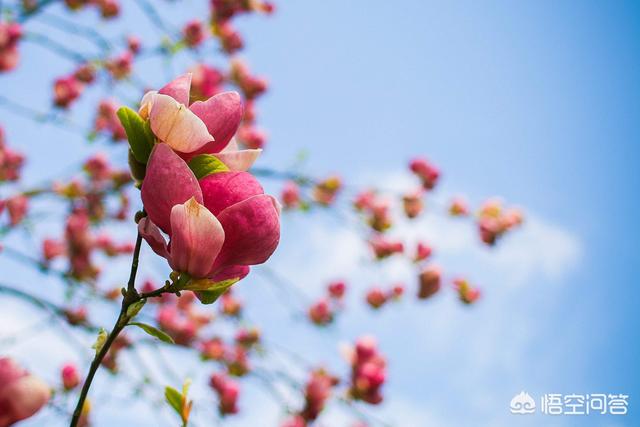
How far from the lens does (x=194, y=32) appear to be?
3154 millimetres

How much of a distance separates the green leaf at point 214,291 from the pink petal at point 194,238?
0.08 ft

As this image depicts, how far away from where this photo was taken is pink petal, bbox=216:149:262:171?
1.69ft

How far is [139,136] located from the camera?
0.51 metres

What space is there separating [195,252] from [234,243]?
3cm

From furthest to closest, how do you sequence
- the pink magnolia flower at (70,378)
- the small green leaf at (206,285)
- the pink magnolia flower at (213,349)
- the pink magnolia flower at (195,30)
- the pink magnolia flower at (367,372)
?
1. the pink magnolia flower at (195,30)
2. the pink magnolia flower at (213,349)
3. the pink magnolia flower at (367,372)
4. the pink magnolia flower at (70,378)
5. the small green leaf at (206,285)

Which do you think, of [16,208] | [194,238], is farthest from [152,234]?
[16,208]

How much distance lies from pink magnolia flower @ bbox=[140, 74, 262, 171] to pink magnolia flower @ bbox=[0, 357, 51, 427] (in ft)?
0.69

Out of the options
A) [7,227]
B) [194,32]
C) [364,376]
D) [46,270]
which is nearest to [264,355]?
[364,376]

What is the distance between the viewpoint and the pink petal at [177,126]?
0.48m

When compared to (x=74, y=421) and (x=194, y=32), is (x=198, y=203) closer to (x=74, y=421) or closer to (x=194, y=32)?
(x=74, y=421)

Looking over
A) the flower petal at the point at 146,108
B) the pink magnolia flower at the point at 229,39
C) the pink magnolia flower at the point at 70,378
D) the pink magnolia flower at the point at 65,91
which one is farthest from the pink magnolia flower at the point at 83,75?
the flower petal at the point at 146,108

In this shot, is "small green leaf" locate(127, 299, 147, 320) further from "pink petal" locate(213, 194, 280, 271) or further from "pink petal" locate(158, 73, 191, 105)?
"pink petal" locate(158, 73, 191, 105)

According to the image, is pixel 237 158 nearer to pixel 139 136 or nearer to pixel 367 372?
Result: pixel 139 136

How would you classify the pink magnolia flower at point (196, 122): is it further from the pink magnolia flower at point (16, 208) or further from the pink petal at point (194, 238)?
the pink magnolia flower at point (16, 208)
